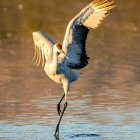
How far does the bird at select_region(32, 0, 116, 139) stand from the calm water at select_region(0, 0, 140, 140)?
1.24 feet

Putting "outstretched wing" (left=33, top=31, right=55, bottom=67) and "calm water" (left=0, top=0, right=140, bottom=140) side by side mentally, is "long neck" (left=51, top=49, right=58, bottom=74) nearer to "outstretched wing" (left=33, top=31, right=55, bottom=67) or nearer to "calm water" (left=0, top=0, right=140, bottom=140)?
"outstretched wing" (left=33, top=31, right=55, bottom=67)

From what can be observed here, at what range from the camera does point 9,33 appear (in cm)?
1911

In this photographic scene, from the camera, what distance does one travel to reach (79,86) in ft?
43.3

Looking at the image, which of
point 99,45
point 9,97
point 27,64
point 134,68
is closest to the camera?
point 9,97

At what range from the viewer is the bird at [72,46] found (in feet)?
35.7

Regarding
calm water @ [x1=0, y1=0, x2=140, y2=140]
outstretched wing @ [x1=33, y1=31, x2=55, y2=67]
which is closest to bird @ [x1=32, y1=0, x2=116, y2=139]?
outstretched wing @ [x1=33, y1=31, x2=55, y2=67]

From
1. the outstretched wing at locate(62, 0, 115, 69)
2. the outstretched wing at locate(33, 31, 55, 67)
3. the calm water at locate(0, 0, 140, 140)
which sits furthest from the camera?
the outstretched wing at locate(33, 31, 55, 67)

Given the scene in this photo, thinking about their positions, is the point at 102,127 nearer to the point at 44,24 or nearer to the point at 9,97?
the point at 9,97

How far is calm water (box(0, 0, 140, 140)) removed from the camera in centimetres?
1026

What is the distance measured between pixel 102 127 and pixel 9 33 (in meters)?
9.17

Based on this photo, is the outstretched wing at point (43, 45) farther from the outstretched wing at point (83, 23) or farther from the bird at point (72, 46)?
the outstretched wing at point (83, 23)

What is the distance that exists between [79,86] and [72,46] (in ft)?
7.25

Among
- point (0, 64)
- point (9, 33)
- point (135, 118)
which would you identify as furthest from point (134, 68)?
point (9, 33)

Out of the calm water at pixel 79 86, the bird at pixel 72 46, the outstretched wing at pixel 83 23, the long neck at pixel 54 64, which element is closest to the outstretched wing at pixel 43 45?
the bird at pixel 72 46
